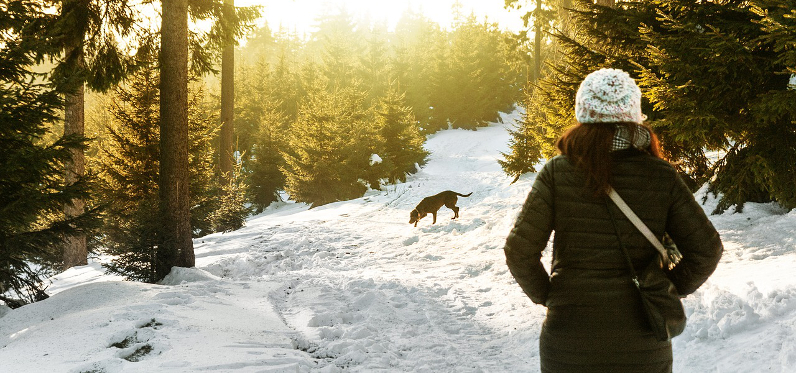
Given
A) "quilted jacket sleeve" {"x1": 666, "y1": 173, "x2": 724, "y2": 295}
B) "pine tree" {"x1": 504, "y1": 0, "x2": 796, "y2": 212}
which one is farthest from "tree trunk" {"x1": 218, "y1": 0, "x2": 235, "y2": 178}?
"quilted jacket sleeve" {"x1": 666, "y1": 173, "x2": 724, "y2": 295}

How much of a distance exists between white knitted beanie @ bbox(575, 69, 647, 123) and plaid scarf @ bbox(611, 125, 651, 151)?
55 millimetres

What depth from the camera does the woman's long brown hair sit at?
213 cm

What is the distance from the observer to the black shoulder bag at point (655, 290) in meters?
2.16

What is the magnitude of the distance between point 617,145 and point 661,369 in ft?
3.49

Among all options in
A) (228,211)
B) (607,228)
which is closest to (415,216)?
(228,211)

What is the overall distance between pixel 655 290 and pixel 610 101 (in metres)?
0.86

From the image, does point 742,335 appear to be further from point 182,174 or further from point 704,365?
point 182,174

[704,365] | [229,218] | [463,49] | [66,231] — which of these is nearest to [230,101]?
[229,218]

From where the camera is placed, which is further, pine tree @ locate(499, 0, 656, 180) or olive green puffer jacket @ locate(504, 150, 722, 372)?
pine tree @ locate(499, 0, 656, 180)

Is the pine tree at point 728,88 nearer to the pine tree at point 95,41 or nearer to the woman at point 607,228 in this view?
the woman at point 607,228

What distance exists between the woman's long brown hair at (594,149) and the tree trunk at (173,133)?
876 cm

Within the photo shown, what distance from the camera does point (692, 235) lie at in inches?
86.9

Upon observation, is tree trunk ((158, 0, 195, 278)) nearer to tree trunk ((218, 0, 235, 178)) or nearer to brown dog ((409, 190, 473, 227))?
brown dog ((409, 190, 473, 227))

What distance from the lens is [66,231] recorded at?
7.67 meters
